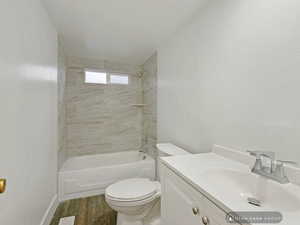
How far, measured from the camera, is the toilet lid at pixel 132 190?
4.54ft

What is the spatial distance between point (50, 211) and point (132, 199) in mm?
1039

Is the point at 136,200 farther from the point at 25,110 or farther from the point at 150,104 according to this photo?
the point at 150,104

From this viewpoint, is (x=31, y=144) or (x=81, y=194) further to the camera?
(x=81, y=194)

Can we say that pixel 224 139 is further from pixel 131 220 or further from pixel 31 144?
pixel 31 144

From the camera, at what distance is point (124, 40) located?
2156 millimetres

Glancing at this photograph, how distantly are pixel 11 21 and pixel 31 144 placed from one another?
88 centimetres

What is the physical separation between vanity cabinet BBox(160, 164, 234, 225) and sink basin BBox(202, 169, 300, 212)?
0.09 m

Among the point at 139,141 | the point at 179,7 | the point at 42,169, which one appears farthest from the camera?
the point at 139,141

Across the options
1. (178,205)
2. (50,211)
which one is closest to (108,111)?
(50,211)

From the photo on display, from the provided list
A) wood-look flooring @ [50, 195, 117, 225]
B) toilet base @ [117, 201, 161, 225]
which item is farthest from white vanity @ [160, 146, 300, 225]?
wood-look flooring @ [50, 195, 117, 225]

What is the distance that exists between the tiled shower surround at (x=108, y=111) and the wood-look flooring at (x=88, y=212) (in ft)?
3.00

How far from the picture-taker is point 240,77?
113 centimetres

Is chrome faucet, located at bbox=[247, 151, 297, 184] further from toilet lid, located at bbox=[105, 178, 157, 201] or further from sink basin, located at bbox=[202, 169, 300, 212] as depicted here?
toilet lid, located at bbox=[105, 178, 157, 201]

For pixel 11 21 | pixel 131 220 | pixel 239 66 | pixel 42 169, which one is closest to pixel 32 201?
pixel 42 169
